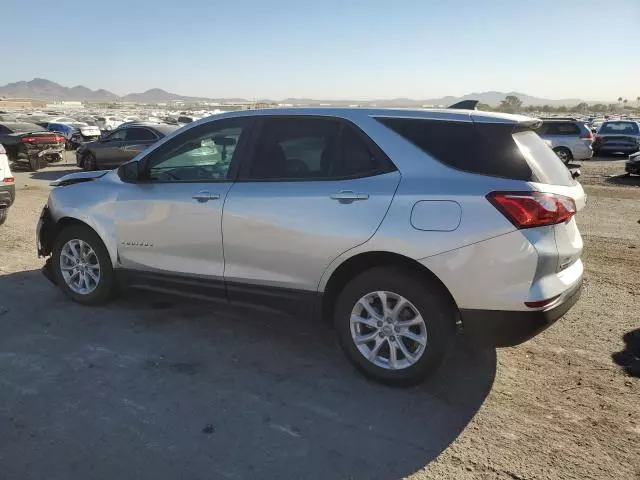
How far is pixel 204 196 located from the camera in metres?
4.20

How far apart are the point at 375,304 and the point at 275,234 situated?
A: 86 centimetres

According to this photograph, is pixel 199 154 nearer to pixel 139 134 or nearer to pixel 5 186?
pixel 5 186

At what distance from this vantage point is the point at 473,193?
3266 millimetres

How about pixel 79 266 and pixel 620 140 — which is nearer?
pixel 79 266

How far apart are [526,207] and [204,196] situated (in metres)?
2.33

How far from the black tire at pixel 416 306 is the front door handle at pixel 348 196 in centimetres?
48

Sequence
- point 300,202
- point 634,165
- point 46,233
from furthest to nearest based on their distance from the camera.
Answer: point 634,165 → point 46,233 → point 300,202

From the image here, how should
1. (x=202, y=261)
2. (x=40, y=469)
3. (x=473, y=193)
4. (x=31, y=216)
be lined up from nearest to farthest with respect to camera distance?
(x=40, y=469)
(x=473, y=193)
(x=202, y=261)
(x=31, y=216)

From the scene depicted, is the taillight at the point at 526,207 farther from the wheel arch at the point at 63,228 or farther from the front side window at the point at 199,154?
the wheel arch at the point at 63,228

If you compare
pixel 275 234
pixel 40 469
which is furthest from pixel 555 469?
pixel 40 469

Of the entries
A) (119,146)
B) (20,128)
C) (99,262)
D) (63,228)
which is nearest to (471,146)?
(99,262)

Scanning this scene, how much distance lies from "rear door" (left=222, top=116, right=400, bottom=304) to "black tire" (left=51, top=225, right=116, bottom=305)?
1397mm

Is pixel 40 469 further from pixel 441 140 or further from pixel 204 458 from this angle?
pixel 441 140

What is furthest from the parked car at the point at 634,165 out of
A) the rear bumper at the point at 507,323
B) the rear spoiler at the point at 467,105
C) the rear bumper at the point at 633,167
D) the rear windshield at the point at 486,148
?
the rear bumper at the point at 507,323
